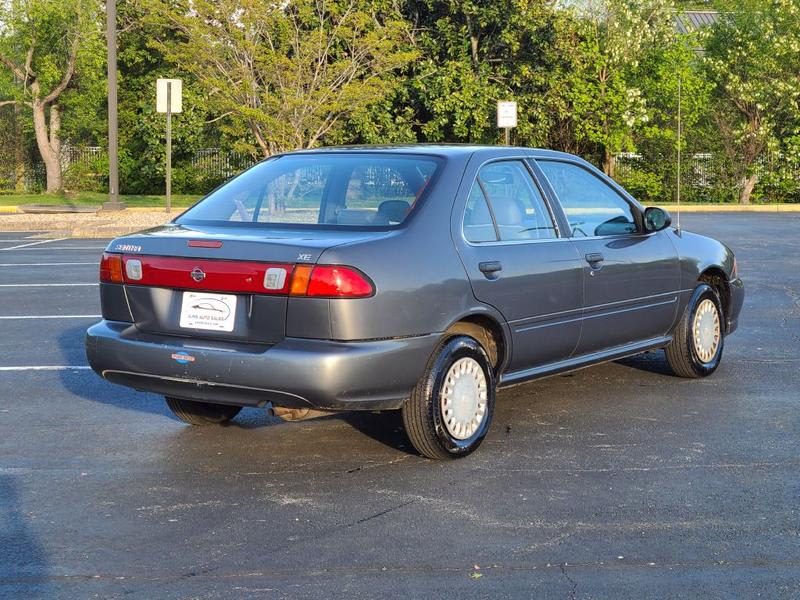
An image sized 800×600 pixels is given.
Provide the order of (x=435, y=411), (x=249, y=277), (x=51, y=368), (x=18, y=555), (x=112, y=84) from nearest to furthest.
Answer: (x=18, y=555) < (x=249, y=277) < (x=435, y=411) < (x=51, y=368) < (x=112, y=84)

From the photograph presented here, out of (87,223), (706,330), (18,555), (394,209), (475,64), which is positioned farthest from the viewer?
(475,64)

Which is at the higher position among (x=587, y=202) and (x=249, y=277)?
(x=587, y=202)

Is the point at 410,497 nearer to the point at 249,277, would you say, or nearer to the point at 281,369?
the point at 281,369

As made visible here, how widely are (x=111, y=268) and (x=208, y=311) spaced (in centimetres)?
72

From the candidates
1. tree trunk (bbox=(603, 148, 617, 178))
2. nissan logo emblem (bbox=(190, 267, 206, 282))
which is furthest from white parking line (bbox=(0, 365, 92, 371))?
tree trunk (bbox=(603, 148, 617, 178))

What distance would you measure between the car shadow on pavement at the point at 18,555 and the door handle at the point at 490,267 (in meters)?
2.54

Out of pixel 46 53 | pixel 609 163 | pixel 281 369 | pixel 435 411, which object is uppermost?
pixel 46 53

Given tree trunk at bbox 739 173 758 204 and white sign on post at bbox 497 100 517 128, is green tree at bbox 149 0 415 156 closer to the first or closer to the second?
white sign on post at bbox 497 100 517 128

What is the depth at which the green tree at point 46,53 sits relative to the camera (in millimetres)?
33531

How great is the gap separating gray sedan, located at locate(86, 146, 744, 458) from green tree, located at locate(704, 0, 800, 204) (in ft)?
106

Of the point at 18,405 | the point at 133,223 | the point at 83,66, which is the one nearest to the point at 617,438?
the point at 18,405

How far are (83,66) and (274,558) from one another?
103 ft

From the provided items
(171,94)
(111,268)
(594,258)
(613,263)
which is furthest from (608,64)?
(111,268)

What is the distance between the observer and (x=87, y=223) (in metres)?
24.1
